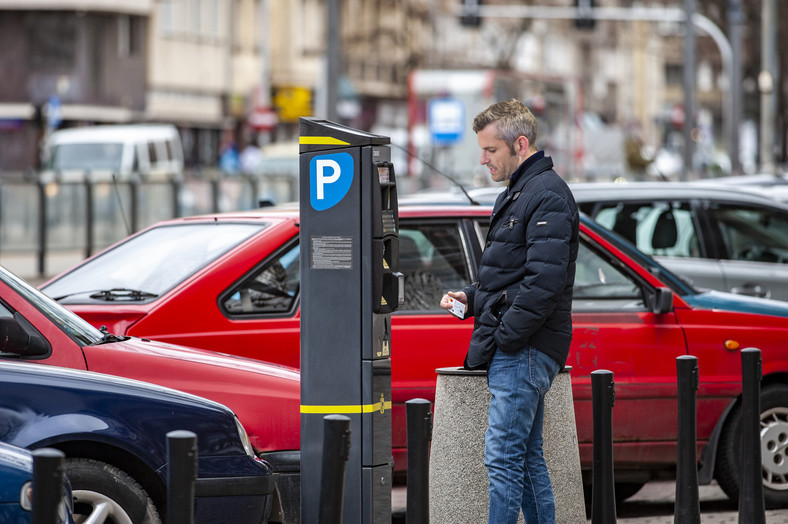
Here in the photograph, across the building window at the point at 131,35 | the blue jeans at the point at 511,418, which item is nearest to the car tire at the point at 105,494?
the blue jeans at the point at 511,418

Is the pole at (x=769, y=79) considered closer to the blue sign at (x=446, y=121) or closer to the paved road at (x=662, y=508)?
the blue sign at (x=446, y=121)

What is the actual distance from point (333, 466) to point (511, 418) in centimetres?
85

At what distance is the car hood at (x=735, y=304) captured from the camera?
7.29 meters

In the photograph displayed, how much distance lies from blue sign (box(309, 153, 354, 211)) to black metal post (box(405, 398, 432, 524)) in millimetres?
779

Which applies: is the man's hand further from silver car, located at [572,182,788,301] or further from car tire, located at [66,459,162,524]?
silver car, located at [572,182,788,301]

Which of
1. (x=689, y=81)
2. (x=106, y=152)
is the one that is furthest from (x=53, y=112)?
(x=689, y=81)

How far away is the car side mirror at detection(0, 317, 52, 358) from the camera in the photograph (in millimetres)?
5352

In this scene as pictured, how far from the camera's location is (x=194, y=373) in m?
5.77

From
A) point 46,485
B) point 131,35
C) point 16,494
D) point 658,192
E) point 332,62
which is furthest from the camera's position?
point 131,35

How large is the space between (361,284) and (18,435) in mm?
1284

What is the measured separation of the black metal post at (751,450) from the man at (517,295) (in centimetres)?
111

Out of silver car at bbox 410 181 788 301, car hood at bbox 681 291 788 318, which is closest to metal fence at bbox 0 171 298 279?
silver car at bbox 410 181 788 301

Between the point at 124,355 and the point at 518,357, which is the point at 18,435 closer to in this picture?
the point at 124,355

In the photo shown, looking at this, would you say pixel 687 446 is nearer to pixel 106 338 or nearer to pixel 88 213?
pixel 106 338
